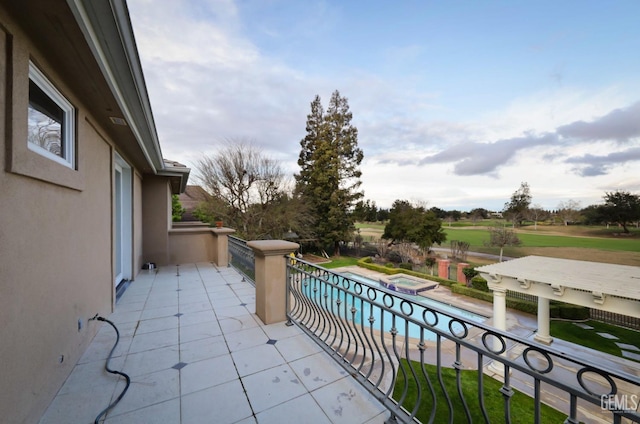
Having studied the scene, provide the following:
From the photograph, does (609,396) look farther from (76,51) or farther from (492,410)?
(492,410)

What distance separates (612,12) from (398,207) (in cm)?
2074

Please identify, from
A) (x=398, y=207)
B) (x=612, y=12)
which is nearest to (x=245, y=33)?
(x=612, y=12)

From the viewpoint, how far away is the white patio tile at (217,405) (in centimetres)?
183

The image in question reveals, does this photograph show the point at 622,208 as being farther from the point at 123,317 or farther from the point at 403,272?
the point at 123,317

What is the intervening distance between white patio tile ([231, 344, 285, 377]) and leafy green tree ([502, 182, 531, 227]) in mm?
33321

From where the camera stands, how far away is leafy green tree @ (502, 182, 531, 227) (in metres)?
28.1

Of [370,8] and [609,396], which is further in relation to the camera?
[370,8]

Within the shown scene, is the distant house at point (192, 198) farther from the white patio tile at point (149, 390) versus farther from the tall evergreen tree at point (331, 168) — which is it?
the white patio tile at point (149, 390)

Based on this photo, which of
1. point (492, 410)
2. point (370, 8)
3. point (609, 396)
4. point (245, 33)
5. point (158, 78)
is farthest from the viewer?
point (158, 78)

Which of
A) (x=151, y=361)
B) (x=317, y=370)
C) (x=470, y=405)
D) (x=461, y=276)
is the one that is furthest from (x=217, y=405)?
(x=461, y=276)

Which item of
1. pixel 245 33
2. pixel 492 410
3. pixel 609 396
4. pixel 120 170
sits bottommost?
pixel 492 410

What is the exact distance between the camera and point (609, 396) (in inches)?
34.8

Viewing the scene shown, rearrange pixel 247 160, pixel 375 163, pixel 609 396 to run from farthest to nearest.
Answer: pixel 375 163 < pixel 247 160 < pixel 609 396

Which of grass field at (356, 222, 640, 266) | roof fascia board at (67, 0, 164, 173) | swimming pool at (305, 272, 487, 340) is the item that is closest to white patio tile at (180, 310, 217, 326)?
swimming pool at (305, 272, 487, 340)
